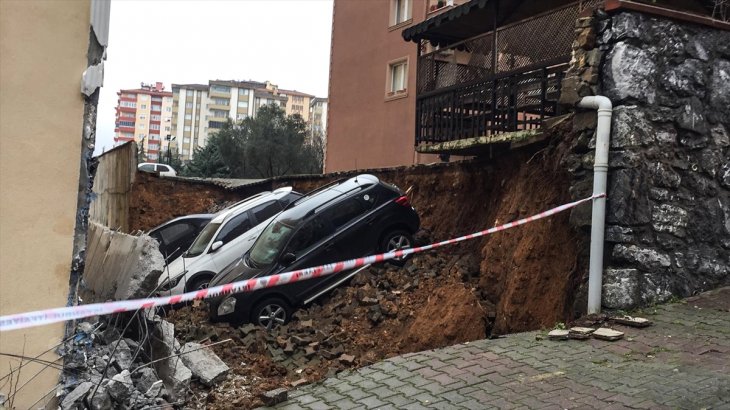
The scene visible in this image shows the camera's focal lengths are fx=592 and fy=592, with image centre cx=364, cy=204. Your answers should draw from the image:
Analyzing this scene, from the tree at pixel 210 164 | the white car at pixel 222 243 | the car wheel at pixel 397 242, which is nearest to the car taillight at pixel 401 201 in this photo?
the car wheel at pixel 397 242

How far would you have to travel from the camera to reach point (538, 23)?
8586 mm

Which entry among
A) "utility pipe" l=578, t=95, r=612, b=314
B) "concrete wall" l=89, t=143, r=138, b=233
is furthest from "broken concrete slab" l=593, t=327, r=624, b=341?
"concrete wall" l=89, t=143, r=138, b=233

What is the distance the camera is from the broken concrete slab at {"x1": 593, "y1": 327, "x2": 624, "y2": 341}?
19.1ft

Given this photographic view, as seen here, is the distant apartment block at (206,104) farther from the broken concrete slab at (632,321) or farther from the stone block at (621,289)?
the broken concrete slab at (632,321)

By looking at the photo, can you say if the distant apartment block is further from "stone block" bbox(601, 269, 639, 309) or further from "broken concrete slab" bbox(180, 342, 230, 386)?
"broken concrete slab" bbox(180, 342, 230, 386)

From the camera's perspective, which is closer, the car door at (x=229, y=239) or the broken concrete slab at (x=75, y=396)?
the broken concrete slab at (x=75, y=396)

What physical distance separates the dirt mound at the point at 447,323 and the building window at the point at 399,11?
17820 millimetres

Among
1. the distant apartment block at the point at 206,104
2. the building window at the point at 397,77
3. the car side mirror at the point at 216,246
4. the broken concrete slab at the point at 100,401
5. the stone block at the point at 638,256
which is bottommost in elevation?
the broken concrete slab at the point at 100,401

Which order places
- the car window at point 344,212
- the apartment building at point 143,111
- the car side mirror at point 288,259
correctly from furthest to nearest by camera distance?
the apartment building at point 143,111
the car window at point 344,212
the car side mirror at point 288,259

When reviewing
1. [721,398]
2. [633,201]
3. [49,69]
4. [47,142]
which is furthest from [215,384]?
[633,201]

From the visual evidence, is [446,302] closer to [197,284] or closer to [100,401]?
[100,401]

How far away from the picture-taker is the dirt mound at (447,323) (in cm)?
709

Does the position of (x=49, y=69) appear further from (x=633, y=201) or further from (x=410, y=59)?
(x=410, y=59)

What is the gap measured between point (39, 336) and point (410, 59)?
1994 centimetres
